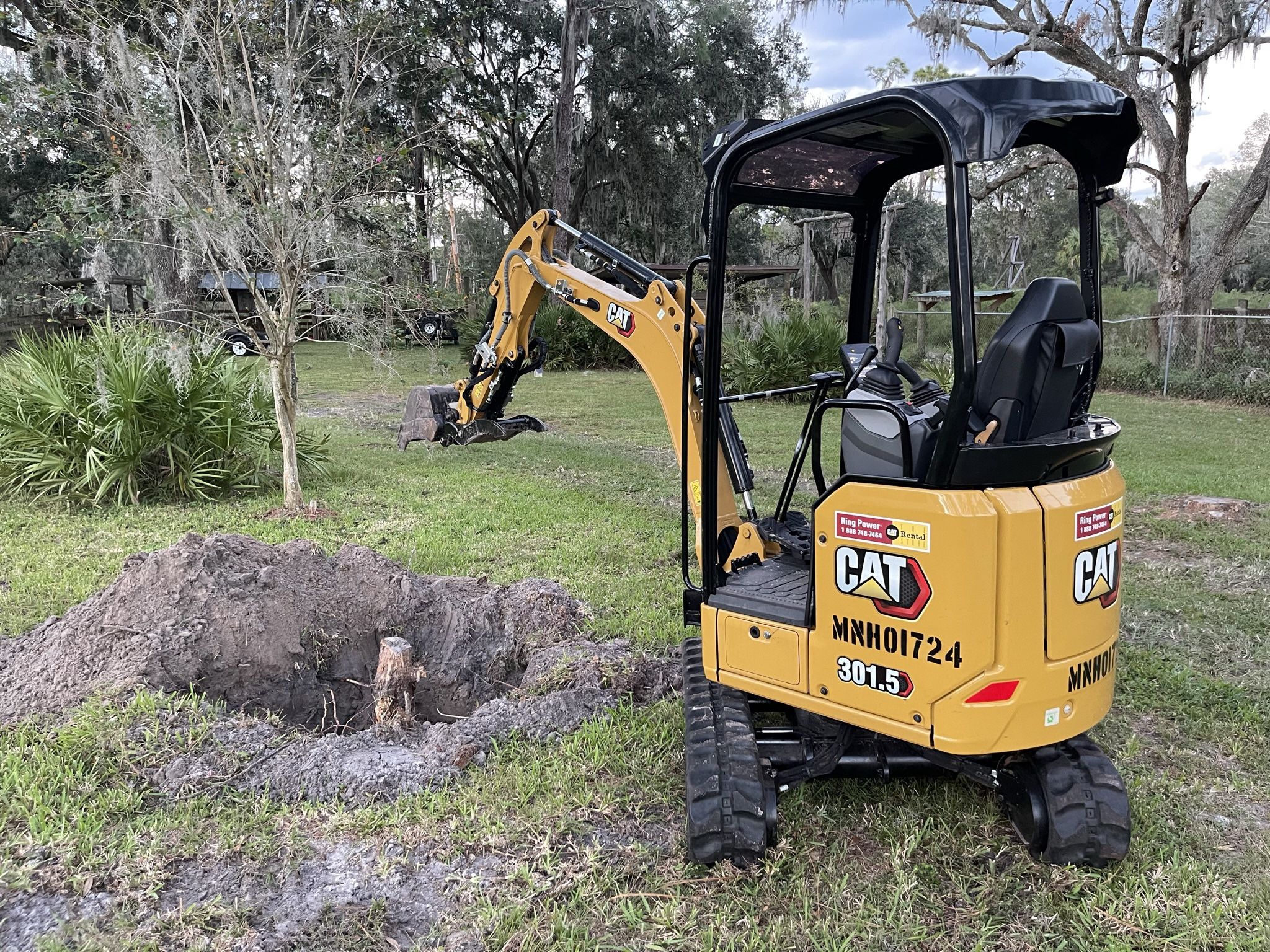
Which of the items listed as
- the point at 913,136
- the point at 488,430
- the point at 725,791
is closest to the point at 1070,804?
the point at 725,791

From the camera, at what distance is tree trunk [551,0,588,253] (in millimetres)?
19688

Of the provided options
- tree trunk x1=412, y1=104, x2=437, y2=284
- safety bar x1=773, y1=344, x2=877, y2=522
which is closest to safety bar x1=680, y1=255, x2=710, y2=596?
safety bar x1=773, y1=344, x2=877, y2=522

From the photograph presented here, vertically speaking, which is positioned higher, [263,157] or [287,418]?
[263,157]

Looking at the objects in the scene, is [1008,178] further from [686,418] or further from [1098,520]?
[1098,520]

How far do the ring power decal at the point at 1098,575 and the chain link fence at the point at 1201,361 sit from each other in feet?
44.1

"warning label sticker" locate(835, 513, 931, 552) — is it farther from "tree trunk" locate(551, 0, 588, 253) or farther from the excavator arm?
"tree trunk" locate(551, 0, 588, 253)

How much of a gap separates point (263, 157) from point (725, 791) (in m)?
5.66

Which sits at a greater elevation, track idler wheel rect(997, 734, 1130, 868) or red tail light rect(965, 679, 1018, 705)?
red tail light rect(965, 679, 1018, 705)

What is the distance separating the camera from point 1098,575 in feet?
8.77

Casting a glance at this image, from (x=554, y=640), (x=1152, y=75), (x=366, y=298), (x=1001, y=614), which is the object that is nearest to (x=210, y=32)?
(x=366, y=298)

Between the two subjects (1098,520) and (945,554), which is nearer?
(945,554)

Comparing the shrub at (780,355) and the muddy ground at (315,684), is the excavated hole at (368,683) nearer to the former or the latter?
the muddy ground at (315,684)

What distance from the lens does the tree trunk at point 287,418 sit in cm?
691

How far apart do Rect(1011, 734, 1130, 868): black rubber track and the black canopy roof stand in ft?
6.30
